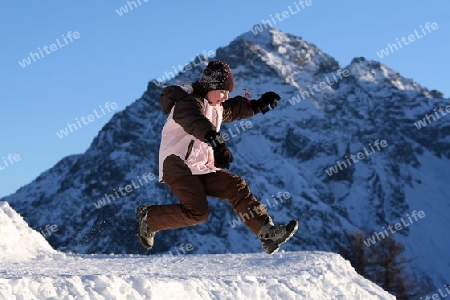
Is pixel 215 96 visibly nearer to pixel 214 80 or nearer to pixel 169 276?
pixel 214 80

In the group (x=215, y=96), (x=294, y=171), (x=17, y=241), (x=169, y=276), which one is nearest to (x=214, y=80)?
(x=215, y=96)

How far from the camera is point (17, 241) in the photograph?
947 cm

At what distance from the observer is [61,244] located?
5773 inches

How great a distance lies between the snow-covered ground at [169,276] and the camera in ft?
14.0

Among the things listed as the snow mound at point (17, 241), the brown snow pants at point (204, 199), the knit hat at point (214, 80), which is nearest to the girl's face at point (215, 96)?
the knit hat at point (214, 80)

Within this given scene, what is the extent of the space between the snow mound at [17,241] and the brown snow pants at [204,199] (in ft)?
15.3

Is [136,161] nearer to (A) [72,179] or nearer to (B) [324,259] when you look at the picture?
(A) [72,179]

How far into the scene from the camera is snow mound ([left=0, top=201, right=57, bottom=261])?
900 cm

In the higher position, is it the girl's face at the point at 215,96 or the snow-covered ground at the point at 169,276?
the girl's face at the point at 215,96

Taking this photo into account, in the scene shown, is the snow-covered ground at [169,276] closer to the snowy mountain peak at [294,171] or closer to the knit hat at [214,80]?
the knit hat at [214,80]

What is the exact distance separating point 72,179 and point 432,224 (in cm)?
10320

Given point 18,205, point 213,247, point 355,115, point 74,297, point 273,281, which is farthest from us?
point 355,115

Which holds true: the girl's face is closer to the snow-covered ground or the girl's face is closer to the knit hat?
the knit hat

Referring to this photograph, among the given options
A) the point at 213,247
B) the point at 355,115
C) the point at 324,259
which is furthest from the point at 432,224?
the point at 324,259
